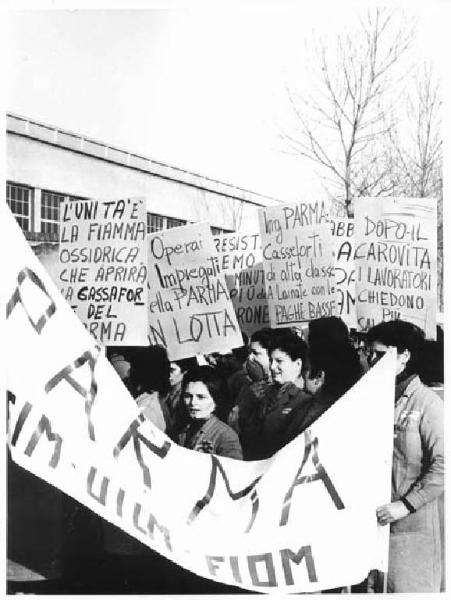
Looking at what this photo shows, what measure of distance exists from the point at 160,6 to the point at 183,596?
3097mm

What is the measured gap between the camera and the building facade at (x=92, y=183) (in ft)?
17.3

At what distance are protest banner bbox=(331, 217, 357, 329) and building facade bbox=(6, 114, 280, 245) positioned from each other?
60 cm

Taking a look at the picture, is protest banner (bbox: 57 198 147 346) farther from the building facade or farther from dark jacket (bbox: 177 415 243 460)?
dark jacket (bbox: 177 415 243 460)

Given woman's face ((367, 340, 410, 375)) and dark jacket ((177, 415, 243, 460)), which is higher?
woman's face ((367, 340, 410, 375))

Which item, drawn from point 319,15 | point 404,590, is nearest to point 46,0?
point 319,15

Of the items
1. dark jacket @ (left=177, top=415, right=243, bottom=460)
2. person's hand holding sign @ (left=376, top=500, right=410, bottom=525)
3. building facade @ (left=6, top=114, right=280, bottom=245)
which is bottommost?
person's hand holding sign @ (left=376, top=500, right=410, bottom=525)

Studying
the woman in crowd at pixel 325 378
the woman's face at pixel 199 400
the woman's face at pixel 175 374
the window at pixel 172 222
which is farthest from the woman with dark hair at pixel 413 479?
the window at pixel 172 222

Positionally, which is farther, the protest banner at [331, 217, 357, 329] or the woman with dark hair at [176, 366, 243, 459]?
the protest banner at [331, 217, 357, 329]

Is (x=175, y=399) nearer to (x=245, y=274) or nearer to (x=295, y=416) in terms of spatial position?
(x=295, y=416)

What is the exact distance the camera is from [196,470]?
3857 millimetres

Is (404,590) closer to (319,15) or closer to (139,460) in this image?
(139,460)

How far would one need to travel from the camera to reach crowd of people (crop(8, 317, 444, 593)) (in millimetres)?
3963

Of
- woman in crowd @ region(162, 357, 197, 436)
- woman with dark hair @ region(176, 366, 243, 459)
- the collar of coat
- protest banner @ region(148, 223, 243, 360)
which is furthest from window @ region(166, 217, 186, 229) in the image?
the collar of coat

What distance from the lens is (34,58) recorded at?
482cm
